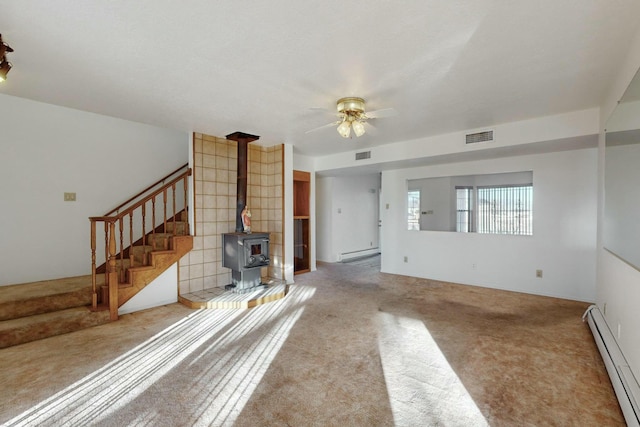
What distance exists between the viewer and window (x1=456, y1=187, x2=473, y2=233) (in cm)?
533

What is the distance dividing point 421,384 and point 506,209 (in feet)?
12.8

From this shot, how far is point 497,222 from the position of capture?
5.03 metres

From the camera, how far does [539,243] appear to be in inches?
179

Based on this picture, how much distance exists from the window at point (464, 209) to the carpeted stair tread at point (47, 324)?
18.3 ft

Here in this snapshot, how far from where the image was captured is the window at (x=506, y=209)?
473cm

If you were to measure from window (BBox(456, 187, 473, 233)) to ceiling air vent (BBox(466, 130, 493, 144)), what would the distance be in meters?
1.34

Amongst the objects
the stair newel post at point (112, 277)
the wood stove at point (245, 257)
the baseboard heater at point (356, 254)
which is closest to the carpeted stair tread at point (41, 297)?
the stair newel post at point (112, 277)

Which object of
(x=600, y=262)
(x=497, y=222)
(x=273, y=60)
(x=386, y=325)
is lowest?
(x=386, y=325)

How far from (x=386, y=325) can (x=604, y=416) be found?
1.84 meters

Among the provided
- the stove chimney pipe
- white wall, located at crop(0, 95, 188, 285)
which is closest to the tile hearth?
the stove chimney pipe

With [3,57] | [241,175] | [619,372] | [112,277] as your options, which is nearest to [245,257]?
[241,175]

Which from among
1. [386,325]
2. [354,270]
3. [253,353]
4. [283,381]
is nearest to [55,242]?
[253,353]

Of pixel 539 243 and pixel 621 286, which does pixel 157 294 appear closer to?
pixel 621 286

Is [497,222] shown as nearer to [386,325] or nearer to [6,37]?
[386,325]
